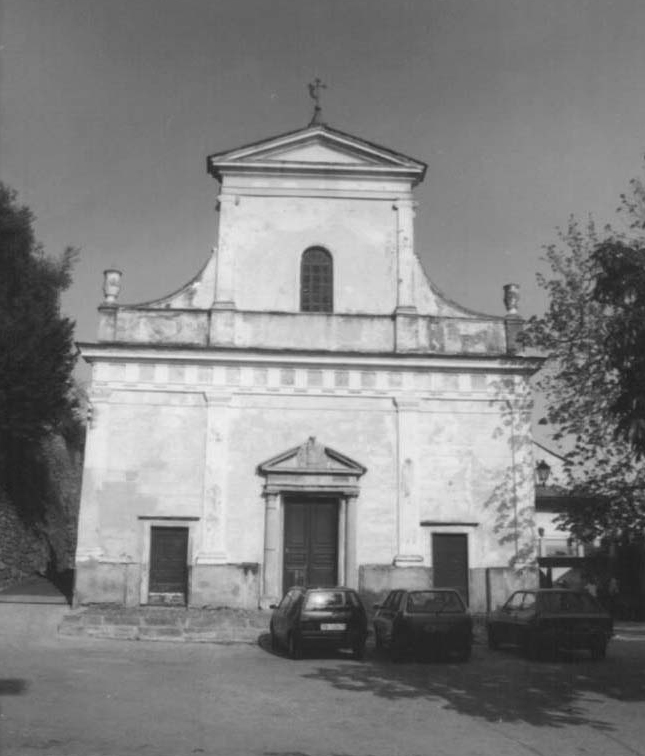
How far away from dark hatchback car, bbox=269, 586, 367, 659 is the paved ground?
0.33 metres

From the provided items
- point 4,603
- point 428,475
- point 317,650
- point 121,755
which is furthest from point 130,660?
point 428,475

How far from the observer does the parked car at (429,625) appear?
1424 cm

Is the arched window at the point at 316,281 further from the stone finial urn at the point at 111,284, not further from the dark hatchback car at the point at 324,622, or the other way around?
the dark hatchback car at the point at 324,622

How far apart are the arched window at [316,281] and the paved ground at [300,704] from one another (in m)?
9.77

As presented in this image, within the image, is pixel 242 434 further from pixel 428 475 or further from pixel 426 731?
pixel 426 731

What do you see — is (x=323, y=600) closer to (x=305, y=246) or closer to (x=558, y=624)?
(x=558, y=624)

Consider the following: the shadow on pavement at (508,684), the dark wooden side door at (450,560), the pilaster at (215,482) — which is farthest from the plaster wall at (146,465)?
the shadow on pavement at (508,684)

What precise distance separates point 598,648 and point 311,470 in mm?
8059

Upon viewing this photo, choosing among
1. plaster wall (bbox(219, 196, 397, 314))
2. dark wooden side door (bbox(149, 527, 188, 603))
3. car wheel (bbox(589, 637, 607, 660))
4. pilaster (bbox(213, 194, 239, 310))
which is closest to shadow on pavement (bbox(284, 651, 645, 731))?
car wheel (bbox(589, 637, 607, 660))

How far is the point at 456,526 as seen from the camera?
2053cm

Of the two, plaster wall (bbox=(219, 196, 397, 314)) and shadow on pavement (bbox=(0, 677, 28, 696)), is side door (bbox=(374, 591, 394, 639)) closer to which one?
shadow on pavement (bbox=(0, 677, 28, 696))

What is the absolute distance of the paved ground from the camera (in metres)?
7.82

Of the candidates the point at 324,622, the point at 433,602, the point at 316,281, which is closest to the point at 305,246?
the point at 316,281

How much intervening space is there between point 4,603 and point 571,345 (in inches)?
630
